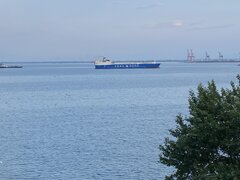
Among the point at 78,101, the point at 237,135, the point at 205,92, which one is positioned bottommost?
the point at 78,101

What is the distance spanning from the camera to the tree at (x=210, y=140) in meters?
20.7

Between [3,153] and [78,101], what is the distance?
53.4m

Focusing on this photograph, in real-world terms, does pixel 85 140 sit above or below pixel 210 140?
below

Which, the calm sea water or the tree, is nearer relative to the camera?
the tree

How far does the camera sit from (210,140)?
21.0 m

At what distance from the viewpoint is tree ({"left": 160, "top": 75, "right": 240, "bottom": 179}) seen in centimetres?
2073

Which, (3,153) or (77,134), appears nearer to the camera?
(3,153)

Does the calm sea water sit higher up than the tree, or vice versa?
the tree

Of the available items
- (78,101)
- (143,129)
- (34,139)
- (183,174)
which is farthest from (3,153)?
(78,101)

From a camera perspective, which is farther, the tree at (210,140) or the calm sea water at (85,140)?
the calm sea water at (85,140)

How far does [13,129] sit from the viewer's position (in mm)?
63250

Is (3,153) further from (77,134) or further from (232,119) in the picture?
(232,119)

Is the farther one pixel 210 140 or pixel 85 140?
pixel 85 140

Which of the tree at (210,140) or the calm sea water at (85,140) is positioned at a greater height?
the tree at (210,140)
